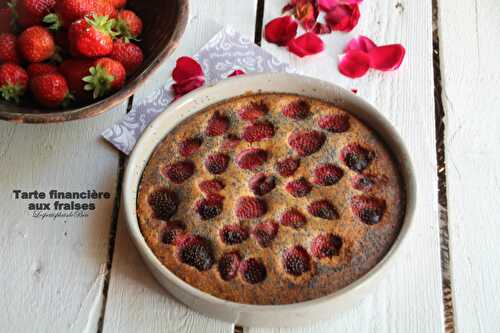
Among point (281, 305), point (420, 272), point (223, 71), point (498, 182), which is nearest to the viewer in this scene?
point (281, 305)

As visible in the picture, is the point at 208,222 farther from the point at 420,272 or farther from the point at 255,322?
the point at 420,272

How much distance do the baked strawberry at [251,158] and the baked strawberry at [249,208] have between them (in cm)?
8

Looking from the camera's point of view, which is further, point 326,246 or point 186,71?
point 186,71

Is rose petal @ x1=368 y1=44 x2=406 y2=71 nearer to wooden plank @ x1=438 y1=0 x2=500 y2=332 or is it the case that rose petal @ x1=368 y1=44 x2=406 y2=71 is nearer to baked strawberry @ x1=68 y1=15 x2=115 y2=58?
wooden plank @ x1=438 y1=0 x2=500 y2=332

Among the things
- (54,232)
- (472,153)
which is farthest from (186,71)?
(472,153)

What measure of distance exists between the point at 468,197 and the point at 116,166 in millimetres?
790

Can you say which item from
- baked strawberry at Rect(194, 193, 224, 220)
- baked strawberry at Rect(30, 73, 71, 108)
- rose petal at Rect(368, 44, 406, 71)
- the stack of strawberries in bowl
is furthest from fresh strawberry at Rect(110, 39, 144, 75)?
rose petal at Rect(368, 44, 406, 71)

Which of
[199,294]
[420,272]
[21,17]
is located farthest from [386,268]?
[21,17]

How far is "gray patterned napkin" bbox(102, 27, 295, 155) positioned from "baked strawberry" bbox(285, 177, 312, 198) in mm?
360

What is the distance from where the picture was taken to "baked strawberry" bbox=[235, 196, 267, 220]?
1.19 metres

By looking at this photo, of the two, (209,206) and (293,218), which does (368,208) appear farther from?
(209,206)

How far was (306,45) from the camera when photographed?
153cm

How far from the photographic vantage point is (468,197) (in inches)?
53.5

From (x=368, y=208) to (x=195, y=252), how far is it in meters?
0.34
